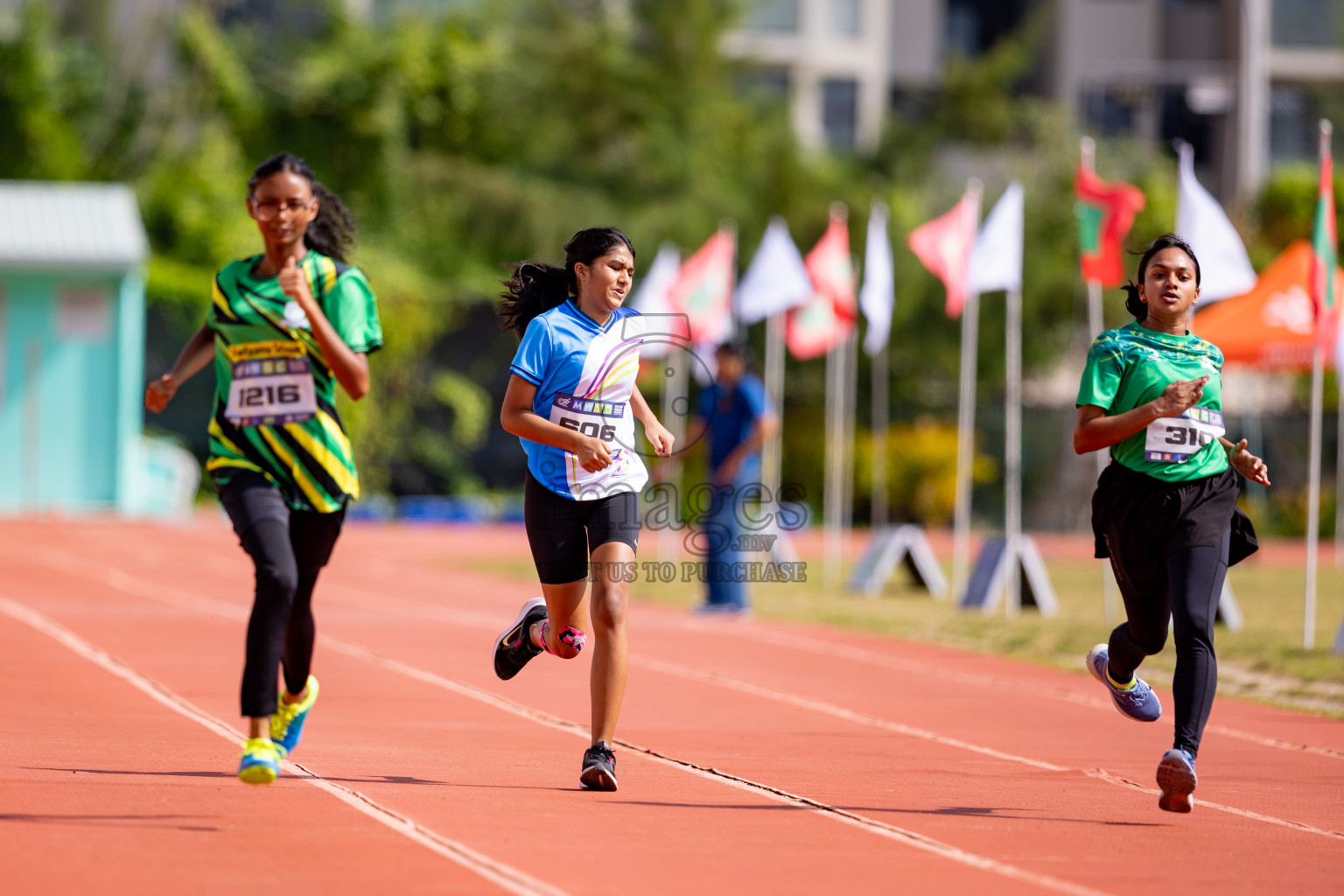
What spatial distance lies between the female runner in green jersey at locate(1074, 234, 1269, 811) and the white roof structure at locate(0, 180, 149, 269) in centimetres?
2207

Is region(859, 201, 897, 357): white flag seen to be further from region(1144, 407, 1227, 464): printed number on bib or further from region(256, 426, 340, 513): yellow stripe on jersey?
region(256, 426, 340, 513): yellow stripe on jersey

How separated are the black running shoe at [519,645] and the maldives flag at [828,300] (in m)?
13.7

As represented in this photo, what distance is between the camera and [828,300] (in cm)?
2130

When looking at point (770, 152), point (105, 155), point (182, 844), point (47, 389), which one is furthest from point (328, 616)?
point (105, 155)

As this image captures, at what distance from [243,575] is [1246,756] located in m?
11.5

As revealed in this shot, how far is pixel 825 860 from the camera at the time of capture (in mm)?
5684

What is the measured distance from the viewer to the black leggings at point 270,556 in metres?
6.20

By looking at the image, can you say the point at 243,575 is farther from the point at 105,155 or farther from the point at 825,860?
the point at 105,155

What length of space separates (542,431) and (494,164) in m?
34.5

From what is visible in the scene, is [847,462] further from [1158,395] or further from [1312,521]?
[1158,395]

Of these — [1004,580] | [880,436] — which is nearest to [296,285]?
[1004,580]

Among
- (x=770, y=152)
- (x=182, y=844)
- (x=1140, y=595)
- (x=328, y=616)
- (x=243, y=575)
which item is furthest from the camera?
(x=770, y=152)

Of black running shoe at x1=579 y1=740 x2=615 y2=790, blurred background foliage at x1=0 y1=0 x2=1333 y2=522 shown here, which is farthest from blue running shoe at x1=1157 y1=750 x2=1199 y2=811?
blurred background foliage at x1=0 y1=0 x2=1333 y2=522

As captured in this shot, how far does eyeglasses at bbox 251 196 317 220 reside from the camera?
648 cm
